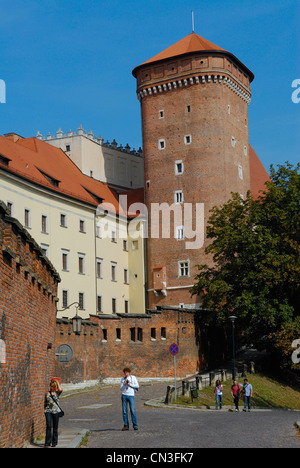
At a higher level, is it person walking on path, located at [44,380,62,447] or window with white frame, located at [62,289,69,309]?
window with white frame, located at [62,289,69,309]

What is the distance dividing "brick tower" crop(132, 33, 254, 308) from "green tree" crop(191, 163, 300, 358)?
371 inches

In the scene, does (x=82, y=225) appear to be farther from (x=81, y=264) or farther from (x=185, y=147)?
(x=185, y=147)

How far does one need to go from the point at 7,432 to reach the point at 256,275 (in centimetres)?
3423

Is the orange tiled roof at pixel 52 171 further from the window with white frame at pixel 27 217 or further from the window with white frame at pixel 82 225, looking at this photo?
the window with white frame at pixel 27 217

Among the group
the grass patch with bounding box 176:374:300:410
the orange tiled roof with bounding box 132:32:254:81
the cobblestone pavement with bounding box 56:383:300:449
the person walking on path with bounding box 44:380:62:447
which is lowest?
the grass patch with bounding box 176:374:300:410

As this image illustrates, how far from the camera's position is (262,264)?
45.3 meters

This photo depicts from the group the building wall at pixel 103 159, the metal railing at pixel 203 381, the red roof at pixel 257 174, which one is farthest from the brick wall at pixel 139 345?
the red roof at pixel 257 174

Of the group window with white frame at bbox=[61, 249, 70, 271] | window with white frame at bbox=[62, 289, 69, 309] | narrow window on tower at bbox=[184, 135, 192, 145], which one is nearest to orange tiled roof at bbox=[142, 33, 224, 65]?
narrow window on tower at bbox=[184, 135, 192, 145]

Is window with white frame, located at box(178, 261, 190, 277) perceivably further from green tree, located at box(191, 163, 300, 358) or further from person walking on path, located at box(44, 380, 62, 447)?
person walking on path, located at box(44, 380, 62, 447)

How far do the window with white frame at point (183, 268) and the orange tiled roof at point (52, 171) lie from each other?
7847mm

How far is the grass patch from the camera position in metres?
33.8

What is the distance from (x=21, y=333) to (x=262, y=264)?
33.6m

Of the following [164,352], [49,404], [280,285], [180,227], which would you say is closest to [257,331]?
[280,285]
